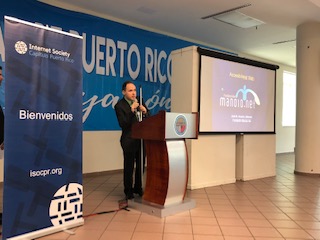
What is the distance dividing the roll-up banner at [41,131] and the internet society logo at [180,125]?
102 cm

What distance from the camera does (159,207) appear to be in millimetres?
3375

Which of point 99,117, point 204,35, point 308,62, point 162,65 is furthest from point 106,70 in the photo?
point 308,62

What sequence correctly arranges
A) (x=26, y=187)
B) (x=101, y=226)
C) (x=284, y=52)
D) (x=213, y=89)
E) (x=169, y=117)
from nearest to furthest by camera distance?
(x=26, y=187)
(x=101, y=226)
(x=169, y=117)
(x=213, y=89)
(x=284, y=52)

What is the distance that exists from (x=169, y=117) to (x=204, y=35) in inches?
181

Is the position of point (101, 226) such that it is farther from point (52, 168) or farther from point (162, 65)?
point (162, 65)

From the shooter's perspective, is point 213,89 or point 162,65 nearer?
point 213,89

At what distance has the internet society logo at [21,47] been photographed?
245 centimetres

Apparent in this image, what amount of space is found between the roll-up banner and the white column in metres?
4.90

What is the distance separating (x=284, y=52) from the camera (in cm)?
891

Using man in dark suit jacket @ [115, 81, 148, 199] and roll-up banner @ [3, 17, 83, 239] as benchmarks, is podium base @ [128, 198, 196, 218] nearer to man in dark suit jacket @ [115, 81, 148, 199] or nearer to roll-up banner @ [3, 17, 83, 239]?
man in dark suit jacket @ [115, 81, 148, 199]

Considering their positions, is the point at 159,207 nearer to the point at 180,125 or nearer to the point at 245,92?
the point at 180,125

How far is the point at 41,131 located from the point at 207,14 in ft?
14.2

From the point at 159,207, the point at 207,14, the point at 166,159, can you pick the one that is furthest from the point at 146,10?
the point at 159,207

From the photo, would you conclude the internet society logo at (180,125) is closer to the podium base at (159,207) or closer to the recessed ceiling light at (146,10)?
the podium base at (159,207)
